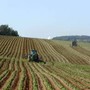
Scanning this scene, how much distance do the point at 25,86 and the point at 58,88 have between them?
61.9 inches

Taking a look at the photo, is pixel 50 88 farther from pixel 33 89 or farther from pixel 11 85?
pixel 11 85

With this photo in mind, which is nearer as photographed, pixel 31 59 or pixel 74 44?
pixel 31 59

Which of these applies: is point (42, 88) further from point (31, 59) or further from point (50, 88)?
point (31, 59)

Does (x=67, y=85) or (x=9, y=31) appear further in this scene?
(x=9, y=31)

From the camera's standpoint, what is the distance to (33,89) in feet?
47.3

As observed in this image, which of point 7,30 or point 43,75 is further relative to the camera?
point 7,30

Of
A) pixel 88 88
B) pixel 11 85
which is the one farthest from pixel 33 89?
pixel 88 88

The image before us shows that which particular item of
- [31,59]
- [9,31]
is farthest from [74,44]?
[9,31]

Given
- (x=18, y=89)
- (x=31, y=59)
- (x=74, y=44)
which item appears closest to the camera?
(x=18, y=89)

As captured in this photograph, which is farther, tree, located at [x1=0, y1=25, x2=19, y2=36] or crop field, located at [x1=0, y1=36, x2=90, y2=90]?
tree, located at [x1=0, y1=25, x2=19, y2=36]

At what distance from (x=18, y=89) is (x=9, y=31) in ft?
362

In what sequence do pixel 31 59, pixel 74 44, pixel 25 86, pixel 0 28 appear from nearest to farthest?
pixel 25 86 → pixel 31 59 → pixel 74 44 → pixel 0 28

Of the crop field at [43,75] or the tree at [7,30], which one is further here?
the tree at [7,30]

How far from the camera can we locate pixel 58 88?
1491 centimetres
